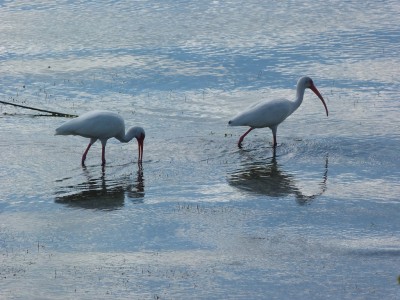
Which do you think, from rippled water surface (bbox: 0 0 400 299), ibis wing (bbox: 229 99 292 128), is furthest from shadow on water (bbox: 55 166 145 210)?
ibis wing (bbox: 229 99 292 128)

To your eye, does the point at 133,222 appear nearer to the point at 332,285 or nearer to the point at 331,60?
the point at 332,285

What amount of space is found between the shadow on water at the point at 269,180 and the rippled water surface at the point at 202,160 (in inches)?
1.1

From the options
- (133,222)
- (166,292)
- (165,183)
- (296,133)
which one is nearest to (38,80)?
(296,133)

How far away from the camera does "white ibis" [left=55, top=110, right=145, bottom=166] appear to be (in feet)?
44.4

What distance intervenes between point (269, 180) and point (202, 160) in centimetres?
126

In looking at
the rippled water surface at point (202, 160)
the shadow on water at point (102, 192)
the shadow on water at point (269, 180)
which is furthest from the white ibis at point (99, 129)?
the shadow on water at point (269, 180)

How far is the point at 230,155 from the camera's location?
1412cm

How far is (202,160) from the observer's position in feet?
45.2

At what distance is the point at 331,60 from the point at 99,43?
18.2ft

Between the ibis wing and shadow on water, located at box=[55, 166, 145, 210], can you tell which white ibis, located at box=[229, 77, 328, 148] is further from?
shadow on water, located at box=[55, 166, 145, 210]

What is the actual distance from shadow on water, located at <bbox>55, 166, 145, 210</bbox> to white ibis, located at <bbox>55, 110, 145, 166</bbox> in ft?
2.26

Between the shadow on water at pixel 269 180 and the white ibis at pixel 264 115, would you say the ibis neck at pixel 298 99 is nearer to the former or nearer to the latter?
the white ibis at pixel 264 115

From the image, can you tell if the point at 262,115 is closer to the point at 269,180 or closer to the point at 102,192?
the point at 269,180

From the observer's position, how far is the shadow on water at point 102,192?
11766mm
